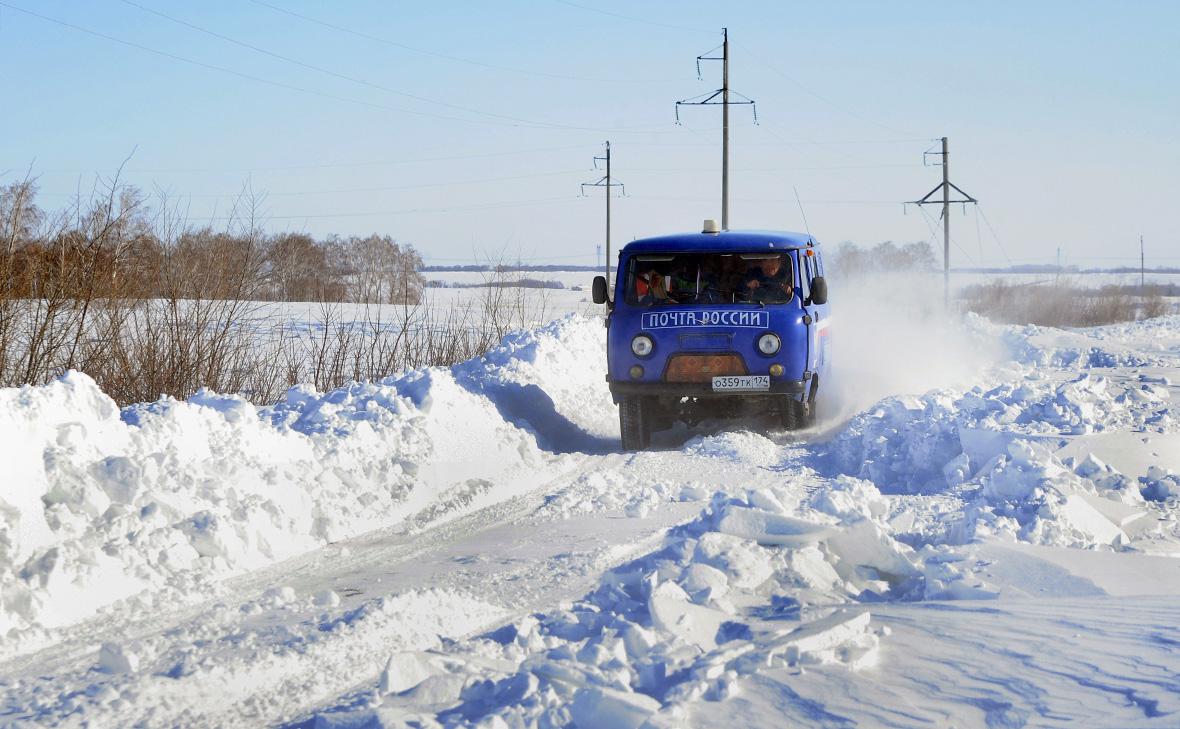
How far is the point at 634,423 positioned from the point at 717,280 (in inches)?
71.3

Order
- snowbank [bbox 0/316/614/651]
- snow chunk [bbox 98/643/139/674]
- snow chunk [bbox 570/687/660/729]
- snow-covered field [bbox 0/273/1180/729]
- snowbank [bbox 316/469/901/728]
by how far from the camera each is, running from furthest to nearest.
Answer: snowbank [bbox 0/316/614/651] < snow chunk [bbox 98/643/139/674] < snow-covered field [bbox 0/273/1180/729] < snowbank [bbox 316/469/901/728] < snow chunk [bbox 570/687/660/729]

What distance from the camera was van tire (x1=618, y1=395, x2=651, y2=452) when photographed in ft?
39.7

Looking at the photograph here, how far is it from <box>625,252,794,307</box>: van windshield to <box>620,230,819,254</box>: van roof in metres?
0.09

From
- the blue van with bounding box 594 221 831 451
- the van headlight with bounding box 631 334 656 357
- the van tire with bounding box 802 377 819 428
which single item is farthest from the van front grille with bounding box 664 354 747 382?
the van tire with bounding box 802 377 819 428

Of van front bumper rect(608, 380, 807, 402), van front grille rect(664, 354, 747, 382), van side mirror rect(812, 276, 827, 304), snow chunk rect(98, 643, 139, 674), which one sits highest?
van side mirror rect(812, 276, 827, 304)

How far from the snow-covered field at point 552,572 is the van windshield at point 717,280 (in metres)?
1.91

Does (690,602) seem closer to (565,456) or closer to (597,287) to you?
(565,456)

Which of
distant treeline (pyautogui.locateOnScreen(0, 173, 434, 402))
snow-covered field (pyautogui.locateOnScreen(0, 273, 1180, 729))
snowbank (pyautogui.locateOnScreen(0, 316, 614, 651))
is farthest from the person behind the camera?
distant treeline (pyautogui.locateOnScreen(0, 173, 434, 402))

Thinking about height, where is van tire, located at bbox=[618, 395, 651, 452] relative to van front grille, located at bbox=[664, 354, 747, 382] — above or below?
below

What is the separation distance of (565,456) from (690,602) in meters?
6.04

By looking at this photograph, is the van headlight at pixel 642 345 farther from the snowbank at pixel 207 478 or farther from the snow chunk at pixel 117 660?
the snow chunk at pixel 117 660

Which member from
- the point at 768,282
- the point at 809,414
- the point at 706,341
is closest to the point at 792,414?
the point at 809,414

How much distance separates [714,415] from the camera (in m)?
13.1

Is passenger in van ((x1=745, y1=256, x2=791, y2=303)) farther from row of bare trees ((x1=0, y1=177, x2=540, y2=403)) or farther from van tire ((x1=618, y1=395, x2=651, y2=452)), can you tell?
→ row of bare trees ((x1=0, y1=177, x2=540, y2=403))
